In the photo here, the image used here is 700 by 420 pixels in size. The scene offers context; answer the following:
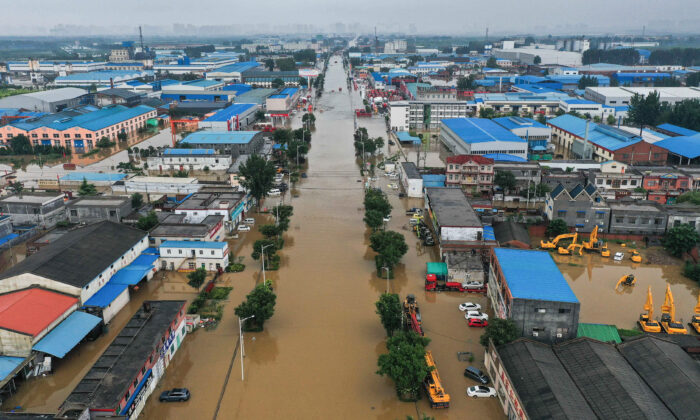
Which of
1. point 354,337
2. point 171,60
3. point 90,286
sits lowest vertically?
point 354,337

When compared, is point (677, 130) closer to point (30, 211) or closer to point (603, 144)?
point (603, 144)

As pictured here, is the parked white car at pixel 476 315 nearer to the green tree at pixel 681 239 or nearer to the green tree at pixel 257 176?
the green tree at pixel 681 239

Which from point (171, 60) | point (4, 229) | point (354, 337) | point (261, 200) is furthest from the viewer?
point (171, 60)

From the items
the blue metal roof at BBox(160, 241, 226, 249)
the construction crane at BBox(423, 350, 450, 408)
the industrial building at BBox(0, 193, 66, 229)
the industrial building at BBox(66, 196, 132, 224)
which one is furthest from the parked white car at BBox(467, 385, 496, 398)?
the industrial building at BBox(0, 193, 66, 229)

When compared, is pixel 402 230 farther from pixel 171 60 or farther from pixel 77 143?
pixel 171 60

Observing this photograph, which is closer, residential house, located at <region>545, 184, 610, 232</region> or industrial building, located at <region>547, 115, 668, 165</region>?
residential house, located at <region>545, 184, 610, 232</region>

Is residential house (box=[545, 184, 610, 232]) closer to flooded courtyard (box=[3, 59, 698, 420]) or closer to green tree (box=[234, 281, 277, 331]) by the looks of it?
flooded courtyard (box=[3, 59, 698, 420])

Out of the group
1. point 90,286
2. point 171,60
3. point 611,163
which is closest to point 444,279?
point 90,286

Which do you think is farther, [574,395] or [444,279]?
[444,279]
